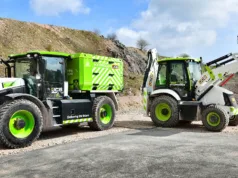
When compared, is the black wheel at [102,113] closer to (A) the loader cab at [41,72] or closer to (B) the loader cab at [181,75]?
(A) the loader cab at [41,72]

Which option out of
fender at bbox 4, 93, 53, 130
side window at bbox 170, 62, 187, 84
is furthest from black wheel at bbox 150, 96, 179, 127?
fender at bbox 4, 93, 53, 130

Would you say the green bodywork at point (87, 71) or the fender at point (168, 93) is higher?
the green bodywork at point (87, 71)

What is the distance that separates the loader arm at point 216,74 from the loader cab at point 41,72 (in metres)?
5.07

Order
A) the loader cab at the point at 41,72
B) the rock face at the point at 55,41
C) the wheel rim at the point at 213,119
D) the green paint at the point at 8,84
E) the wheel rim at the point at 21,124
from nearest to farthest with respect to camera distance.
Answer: the wheel rim at the point at 21,124 → the green paint at the point at 8,84 → the loader cab at the point at 41,72 → the wheel rim at the point at 213,119 → the rock face at the point at 55,41

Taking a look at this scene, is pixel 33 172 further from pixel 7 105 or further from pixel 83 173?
pixel 7 105

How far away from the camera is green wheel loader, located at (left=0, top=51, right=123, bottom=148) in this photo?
8.62 metres

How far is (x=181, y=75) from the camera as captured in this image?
12328 millimetres

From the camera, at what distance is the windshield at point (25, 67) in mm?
9953

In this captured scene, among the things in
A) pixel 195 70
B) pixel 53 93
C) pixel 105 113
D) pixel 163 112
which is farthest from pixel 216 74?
pixel 53 93

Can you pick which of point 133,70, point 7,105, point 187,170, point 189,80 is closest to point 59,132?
point 7,105

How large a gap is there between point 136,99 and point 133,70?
2127 cm

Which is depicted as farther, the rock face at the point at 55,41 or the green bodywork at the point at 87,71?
the rock face at the point at 55,41

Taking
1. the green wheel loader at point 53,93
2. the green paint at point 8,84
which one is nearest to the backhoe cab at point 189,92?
the green wheel loader at point 53,93

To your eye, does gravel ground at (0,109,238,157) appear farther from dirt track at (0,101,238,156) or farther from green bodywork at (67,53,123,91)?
green bodywork at (67,53,123,91)
